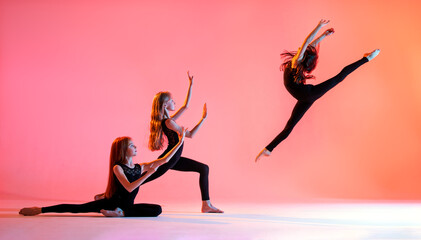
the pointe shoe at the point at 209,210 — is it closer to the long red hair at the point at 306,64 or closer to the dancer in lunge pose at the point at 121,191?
the dancer in lunge pose at the point at 121,191

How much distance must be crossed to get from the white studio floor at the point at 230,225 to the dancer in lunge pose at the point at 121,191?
86 millimetres

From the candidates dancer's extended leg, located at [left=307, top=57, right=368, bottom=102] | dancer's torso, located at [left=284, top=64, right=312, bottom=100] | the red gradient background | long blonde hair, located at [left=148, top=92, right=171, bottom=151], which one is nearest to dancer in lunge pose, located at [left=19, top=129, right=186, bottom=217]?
long blonde hair, located at [left=148, top=92, right=171, bottom=151]

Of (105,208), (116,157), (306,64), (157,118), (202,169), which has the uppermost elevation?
(306,64)

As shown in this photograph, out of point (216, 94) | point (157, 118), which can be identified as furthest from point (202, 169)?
point (216, 94)

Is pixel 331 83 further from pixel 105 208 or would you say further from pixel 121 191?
pixel 105 208

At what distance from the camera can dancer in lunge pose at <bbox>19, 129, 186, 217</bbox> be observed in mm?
3926

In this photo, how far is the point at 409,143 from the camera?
24.0ft

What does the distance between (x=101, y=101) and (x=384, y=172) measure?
13.9 feet

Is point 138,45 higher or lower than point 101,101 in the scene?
higher

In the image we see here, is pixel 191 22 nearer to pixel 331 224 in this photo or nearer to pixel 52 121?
pixel 52 121

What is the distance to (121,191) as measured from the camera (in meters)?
4.00

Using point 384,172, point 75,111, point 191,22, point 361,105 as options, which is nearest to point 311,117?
point 361,105

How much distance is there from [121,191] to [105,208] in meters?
0.19

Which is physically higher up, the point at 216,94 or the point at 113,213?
the point at 216,94
